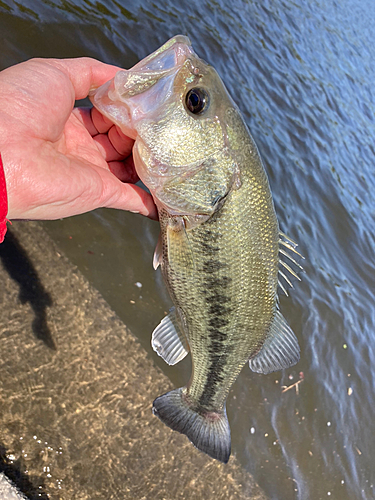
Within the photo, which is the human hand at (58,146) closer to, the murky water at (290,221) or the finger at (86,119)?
the finger at (86,119)

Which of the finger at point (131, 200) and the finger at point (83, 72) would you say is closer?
the finger at point (83, 72)

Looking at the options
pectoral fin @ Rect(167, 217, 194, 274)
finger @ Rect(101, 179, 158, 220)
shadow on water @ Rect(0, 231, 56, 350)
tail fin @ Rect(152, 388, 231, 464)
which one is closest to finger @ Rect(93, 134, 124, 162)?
finger @ Rect(101, 179, 158, 220)

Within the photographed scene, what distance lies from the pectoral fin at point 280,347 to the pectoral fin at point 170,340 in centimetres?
59

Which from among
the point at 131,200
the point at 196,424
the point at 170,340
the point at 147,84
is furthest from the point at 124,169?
the point at 196,424

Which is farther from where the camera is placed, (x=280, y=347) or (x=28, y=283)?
(x=28, y=283)

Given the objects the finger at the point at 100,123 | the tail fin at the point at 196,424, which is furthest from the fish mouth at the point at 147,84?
the tail fin at the point at 196,424

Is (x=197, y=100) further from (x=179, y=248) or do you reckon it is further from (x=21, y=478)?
(x=21, y=478)

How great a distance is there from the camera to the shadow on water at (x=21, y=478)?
302 centimetres

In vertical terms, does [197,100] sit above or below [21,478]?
above

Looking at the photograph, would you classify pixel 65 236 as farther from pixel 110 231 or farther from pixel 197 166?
pixel 197 166

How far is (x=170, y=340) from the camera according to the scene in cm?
280

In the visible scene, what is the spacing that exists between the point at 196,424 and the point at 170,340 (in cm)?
68

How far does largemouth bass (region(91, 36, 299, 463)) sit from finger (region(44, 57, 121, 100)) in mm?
344

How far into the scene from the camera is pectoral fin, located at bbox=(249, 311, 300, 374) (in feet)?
8.91
